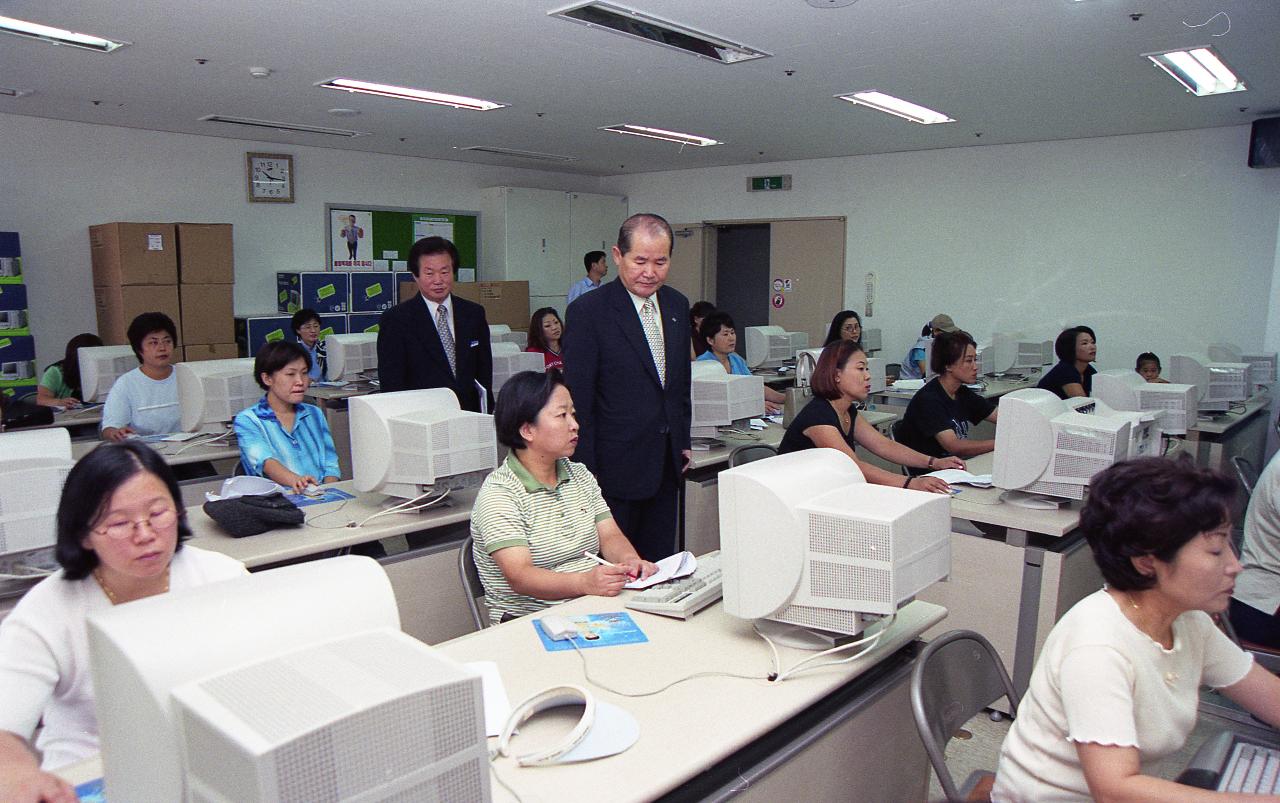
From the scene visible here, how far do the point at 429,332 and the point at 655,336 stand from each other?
1.37 m

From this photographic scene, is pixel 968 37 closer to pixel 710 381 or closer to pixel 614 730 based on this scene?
pixel 710 381

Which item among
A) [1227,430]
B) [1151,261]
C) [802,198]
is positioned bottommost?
[1227,430]

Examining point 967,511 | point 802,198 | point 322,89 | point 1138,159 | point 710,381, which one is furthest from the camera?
point 802,198

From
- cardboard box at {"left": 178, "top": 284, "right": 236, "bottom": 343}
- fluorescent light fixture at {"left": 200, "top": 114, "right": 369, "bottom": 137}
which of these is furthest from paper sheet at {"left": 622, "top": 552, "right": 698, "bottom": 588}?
cardboard box at {"left": 178, "top": 284, "right": 236, "bottom": 343}

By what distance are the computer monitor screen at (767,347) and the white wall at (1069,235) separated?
2298 mm

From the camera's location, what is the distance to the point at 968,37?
4125 mm

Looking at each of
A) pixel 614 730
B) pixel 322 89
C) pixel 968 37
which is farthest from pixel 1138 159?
pixel 614 730

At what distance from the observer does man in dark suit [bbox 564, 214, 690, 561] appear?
2764 millimetres

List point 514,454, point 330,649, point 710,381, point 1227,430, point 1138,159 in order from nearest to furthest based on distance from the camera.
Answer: point 330,649, point 514,454, point 710,381, point 1227,430, point 1138,159

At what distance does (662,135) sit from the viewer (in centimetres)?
725

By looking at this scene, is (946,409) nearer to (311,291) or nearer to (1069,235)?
(1069,235)

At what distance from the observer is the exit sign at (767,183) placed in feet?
29.3

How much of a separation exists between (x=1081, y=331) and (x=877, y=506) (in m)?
4.54

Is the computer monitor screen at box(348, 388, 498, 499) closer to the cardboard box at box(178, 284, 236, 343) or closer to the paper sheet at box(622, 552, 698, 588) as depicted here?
the paper sheet at box(622, 552, 698, 588)
